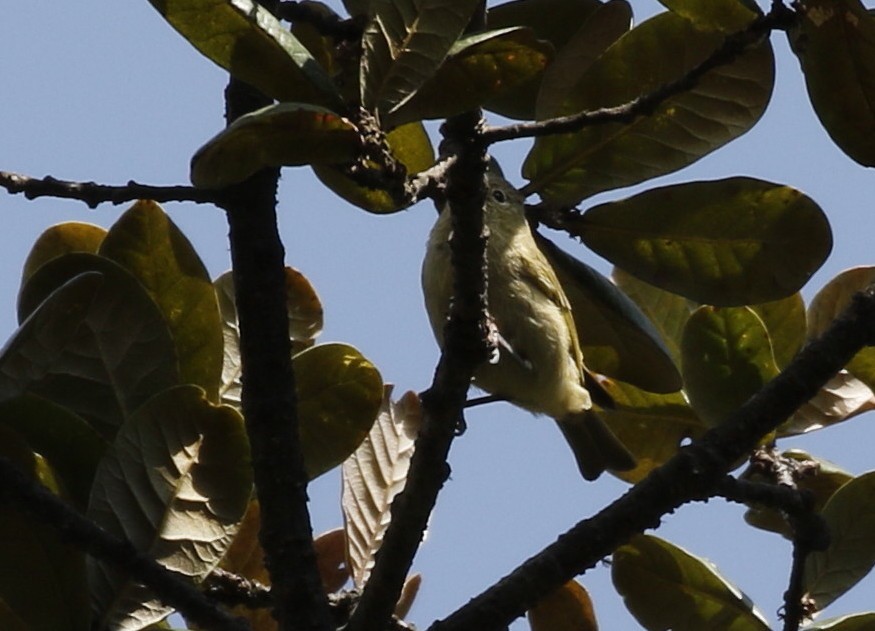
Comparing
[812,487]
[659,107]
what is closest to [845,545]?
[812,487]

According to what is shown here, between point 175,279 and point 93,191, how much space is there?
0.28 meters

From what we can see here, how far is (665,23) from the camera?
85.4 inches

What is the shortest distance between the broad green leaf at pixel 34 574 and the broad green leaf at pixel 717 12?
1152 millimetres

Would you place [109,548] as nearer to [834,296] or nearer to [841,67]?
[841,67]

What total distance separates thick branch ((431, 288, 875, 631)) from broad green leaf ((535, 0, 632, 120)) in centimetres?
66

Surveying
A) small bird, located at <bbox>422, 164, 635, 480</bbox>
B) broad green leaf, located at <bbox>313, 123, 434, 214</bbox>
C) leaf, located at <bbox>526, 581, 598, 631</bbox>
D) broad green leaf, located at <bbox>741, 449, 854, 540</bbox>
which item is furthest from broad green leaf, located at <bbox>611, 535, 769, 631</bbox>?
small bird, located at <bbox>422, 164, 635, 480</bbox>

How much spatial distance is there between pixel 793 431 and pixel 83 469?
4.93 feet

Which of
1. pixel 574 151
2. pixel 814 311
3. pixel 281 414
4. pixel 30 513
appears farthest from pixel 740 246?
pixel 30 513

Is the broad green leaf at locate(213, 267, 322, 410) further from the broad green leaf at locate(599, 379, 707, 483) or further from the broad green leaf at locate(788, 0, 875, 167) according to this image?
the broad green leaf at locate(788, 0, 875, 167)

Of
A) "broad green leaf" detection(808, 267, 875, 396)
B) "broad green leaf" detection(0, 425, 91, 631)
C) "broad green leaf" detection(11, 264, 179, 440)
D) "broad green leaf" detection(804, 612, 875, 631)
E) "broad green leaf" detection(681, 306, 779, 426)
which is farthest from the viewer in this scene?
"broad green leaf" detection(808, 267, 875, 396)

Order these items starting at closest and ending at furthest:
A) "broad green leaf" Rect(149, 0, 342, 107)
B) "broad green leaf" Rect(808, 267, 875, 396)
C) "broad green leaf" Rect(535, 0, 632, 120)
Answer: "broad green leaf" Rect(149, 0, 342, 107)
"broad green leaf" Rect(535, 0, 632, 120)
"broad green leaf" Rect(808, 267, 875, 396)

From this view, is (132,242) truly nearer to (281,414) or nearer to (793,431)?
(281,414)

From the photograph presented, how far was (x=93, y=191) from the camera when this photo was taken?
1881 mm

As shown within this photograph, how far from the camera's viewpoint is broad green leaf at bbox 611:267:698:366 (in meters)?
2.79
